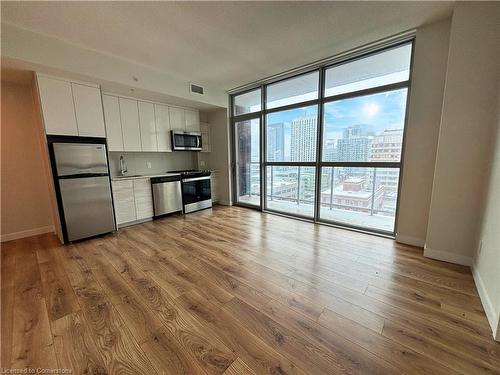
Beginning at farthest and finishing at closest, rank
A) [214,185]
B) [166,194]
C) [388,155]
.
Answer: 1. [214,185]
2. [166,194]
3. [388,155]

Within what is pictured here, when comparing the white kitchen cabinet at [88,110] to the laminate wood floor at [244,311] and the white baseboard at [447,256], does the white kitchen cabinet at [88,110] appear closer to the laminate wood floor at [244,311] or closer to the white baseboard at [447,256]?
the laminate wood floor at [244,311]

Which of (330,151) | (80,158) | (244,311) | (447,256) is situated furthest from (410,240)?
(80,158)

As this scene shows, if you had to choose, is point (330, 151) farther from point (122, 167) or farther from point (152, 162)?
point (122, 167)

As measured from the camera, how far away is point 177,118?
4.50 meters

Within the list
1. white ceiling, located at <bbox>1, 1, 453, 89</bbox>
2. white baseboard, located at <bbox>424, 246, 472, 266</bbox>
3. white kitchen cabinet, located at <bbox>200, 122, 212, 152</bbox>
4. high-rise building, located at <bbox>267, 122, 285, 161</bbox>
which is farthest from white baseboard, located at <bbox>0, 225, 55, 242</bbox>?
white baseboard, located at <bbox>424, 246, 472, 266</bbox>

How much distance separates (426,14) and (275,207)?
356cm

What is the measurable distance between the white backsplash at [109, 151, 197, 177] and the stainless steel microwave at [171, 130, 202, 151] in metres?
0.45

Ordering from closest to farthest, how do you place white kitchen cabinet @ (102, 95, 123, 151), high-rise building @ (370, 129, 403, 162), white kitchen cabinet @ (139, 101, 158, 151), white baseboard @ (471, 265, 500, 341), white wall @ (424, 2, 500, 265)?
white baseboard @ (471, 265, 500, 341), white wall @ (424, 2, 500, 265), high-rise building @ (370, 129, 403, 162), white kitchen cabinet @ (102, 95, 123, 151), white kitchen cabinet @ (139, 101, 158, 151)

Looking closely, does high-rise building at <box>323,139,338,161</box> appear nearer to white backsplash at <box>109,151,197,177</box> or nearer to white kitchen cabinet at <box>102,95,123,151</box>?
white backsplash at <box>109,151,197,177</box>

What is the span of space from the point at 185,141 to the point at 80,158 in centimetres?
203

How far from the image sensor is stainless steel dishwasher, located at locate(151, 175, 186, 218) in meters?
4.02

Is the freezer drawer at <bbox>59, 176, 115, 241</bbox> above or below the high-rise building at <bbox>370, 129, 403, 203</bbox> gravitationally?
below

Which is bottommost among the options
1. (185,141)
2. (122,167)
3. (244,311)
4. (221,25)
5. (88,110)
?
(244,311)

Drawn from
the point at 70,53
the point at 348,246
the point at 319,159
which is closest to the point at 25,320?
the point at 70,53
